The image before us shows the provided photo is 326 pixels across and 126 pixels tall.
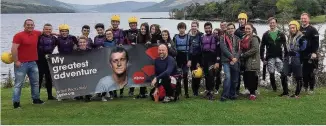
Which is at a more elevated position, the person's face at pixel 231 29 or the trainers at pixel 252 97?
the person's face at pixel 231 29

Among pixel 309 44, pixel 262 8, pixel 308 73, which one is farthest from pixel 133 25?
pixel 262 8

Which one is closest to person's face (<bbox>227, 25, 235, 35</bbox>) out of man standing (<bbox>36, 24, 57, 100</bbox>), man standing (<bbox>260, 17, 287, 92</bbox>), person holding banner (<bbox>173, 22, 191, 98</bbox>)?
person holding banner (<bbox>173, 22, 191, 98</bbox>)

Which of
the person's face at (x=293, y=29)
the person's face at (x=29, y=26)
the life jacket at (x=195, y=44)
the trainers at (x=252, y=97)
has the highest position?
the person's face at (x=29, y=26)

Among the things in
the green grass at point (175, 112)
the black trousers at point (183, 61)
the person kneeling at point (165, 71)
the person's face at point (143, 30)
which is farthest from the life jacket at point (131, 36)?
the green grass at point (175, 112)

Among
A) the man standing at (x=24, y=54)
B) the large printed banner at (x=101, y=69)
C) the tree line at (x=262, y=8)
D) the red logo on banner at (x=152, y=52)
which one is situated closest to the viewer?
the man standing at (x=24, y=54)

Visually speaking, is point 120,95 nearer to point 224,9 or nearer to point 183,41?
point 183,41

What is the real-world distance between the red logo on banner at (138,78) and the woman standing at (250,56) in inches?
105

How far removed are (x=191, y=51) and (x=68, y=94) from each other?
133 inches

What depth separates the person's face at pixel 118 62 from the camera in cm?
1064

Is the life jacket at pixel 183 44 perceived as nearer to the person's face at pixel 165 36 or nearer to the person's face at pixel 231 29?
the person's face at pixel 165 36

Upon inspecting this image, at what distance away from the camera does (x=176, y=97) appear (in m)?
10.6

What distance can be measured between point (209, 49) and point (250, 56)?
1079 millimetres

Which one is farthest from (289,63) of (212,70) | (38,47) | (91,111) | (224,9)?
(224,9)

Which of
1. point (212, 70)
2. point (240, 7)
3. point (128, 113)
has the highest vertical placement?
point (240, 7)
